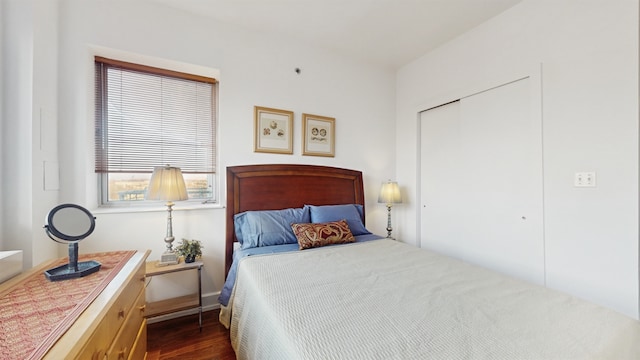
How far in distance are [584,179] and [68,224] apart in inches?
121

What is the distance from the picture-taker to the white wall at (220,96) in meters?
1.96

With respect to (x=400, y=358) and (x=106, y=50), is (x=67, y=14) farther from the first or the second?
(x=400, y=358)

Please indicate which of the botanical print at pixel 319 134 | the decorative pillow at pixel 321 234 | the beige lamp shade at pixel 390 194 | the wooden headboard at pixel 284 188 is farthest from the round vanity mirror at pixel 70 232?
the beige lamp shade at pixel 390 194

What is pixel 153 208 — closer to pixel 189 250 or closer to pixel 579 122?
pixel 189 250

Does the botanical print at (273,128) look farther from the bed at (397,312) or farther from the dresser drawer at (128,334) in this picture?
the dresser drawer at (128,334)

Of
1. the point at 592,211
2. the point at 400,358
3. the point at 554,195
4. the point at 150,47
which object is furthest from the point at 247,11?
the point at 592,211

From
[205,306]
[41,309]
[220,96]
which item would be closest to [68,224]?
[41,309]

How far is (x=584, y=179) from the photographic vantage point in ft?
5.84

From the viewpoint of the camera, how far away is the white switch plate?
68.6 inches

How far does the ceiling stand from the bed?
1.93 metres

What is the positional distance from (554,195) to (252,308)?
223 cm

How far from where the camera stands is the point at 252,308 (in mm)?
1383

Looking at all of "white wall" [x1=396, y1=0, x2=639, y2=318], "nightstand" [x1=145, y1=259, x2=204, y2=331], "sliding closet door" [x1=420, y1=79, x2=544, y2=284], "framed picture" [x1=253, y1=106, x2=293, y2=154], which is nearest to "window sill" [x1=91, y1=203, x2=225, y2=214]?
"nightstand" [x1=145, y1=259, x2=204, y2=331]

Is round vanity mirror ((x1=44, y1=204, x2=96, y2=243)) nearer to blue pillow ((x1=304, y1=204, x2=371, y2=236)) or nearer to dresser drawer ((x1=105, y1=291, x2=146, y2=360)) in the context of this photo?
dresser drawer ((x1=105, y1=291, x2=146, y2=360))
